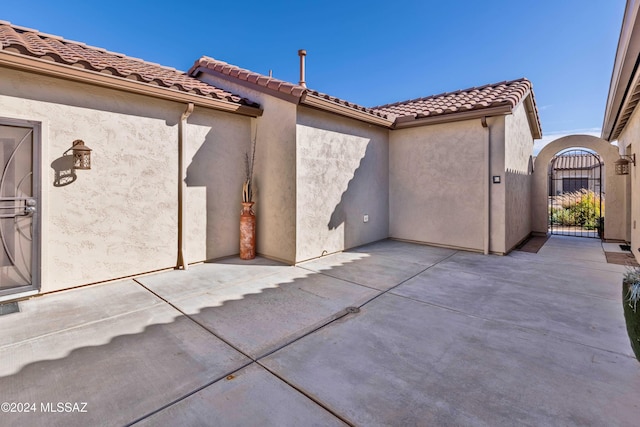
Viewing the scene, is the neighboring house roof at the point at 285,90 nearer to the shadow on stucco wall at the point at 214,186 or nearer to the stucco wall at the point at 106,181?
the shadow on stucco wall at the point at 214,186

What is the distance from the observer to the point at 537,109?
379 inches

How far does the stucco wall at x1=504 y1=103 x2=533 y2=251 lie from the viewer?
739cm

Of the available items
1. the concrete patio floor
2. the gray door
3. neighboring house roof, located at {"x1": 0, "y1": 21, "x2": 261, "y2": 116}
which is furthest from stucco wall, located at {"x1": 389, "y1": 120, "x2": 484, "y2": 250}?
the gray door

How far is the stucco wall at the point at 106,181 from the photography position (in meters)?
4.44

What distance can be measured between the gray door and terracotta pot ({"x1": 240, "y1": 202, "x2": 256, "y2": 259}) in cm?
337

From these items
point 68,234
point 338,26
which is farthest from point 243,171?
point 338,26

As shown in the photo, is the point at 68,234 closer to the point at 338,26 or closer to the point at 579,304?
the point at 579,304

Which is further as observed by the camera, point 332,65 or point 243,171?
point 332,65

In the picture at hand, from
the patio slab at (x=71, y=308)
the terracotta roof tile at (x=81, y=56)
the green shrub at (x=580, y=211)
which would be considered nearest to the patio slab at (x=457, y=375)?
the patio slab at (x=71, y=308)

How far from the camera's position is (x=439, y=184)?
318 inches

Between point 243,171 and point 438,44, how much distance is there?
28.0ft

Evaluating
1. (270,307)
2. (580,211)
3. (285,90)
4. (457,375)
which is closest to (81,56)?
(285,90)

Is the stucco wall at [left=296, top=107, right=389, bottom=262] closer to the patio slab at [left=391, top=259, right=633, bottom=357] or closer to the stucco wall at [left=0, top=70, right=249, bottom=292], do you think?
the stucco wall at [left=0, top=70, right=249, bottom=292]

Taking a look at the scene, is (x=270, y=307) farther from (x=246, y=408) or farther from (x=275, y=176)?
(x=275, y=176)
